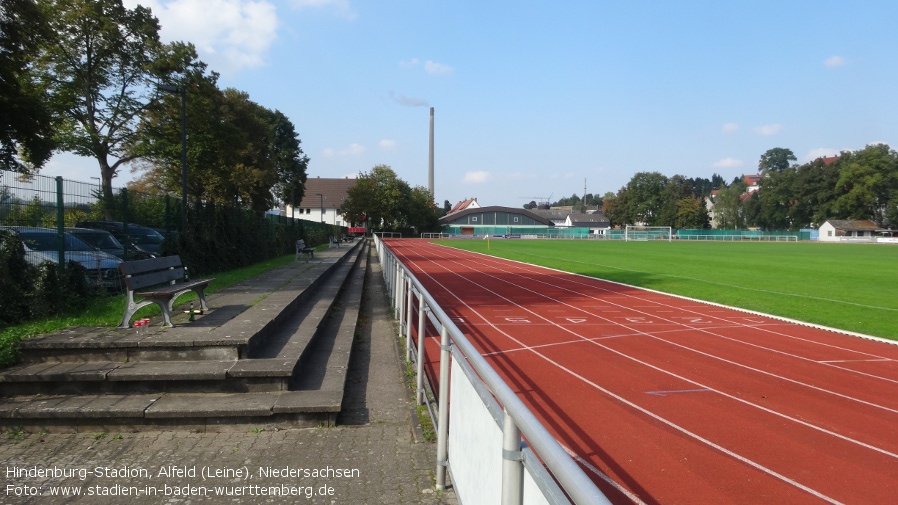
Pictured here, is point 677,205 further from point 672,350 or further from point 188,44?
point 672,350

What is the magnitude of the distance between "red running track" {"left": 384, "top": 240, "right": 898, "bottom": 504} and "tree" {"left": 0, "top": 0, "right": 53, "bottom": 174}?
32.7 ft

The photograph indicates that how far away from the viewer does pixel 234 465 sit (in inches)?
172

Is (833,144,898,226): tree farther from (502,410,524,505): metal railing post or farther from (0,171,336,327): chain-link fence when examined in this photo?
(502,410,524,505): metal railing post

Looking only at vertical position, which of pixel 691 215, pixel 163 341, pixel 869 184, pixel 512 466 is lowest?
pixel 163 341

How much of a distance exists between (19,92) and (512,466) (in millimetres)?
17393

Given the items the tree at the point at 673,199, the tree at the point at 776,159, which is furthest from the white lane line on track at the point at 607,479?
the tree at the point at 776,159

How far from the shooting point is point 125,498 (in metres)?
3.87

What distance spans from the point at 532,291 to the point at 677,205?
3946 inches

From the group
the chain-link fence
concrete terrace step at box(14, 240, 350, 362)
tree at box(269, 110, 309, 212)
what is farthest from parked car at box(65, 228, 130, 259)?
tree at box(269, 110, 309, 212)

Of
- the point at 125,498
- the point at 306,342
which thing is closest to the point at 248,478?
the point at 125,498

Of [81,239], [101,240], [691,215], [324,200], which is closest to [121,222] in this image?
[101,240]

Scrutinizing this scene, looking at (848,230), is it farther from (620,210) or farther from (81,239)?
(81,239)

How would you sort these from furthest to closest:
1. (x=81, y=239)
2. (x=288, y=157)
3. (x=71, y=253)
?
(x=288, y=157) < (x=81, y=239) < (x=71, y=253)

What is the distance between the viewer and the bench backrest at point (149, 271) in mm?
6996
